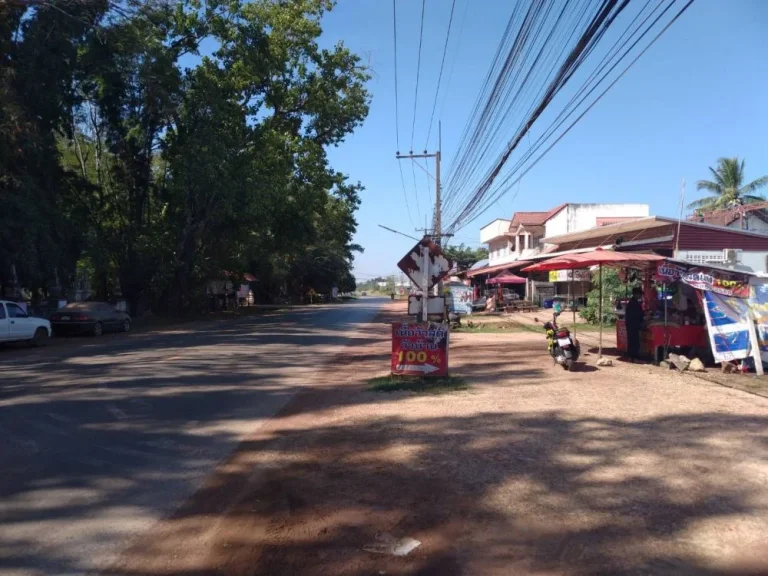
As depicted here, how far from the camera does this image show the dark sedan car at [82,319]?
2289cm

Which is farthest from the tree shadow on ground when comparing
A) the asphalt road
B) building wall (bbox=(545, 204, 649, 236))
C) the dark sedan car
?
building wall (bbox=(545, 204, 649, 236))

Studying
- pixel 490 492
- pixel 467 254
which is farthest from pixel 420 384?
pixel 467 254

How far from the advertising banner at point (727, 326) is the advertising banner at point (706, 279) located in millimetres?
193

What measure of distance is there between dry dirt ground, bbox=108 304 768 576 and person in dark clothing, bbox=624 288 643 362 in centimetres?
437

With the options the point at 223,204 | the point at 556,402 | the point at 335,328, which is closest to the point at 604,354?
the point at 556,402

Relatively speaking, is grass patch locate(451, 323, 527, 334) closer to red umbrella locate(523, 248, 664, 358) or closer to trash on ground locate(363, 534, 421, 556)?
red umbrella locate(523, 248, 664, 358)

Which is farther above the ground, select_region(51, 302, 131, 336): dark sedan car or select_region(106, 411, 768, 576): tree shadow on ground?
select_region(51, 302, 131, 336): dark sedan car

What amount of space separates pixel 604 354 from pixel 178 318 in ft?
79.2

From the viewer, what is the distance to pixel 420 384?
11.0m

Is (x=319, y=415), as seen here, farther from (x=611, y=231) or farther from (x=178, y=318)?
(x=178, y=318)

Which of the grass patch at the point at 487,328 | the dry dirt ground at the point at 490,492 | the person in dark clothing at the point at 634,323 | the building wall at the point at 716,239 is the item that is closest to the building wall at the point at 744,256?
the building wall at the point at 716,239

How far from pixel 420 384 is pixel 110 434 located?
17.0ft

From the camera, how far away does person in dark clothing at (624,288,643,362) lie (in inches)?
553

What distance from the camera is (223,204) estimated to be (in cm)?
2889
